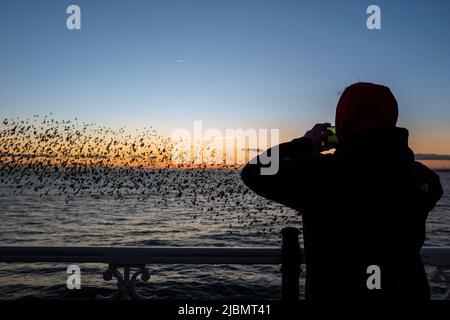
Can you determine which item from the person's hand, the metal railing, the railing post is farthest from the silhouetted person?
the metal railing

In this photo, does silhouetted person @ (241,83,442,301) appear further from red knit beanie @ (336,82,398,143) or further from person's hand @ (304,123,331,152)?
person's hand @ (304,123,331,152)

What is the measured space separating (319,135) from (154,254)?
1.88 m

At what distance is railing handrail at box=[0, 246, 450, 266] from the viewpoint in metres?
3.13

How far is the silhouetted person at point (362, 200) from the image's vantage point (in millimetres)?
1708

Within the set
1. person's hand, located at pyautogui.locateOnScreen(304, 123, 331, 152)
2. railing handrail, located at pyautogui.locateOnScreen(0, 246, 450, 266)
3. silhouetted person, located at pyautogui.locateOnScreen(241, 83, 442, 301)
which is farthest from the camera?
railing handrail, located at pyautogui.locateOnScreen(0, 246, 450, 266)

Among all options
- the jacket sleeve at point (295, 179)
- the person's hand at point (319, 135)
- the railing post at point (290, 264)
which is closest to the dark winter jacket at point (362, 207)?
the jacket sleeve at point (295, 179)

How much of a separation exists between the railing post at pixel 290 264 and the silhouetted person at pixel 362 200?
0.65 metres

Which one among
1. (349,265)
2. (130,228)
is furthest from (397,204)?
(130,228)

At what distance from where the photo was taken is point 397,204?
1.71m

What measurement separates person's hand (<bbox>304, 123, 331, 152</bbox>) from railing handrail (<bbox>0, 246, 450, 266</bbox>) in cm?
126

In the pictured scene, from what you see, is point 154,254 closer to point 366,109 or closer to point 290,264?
point 290,264

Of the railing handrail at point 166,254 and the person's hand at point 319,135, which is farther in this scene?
the railing handrail at point 166,254

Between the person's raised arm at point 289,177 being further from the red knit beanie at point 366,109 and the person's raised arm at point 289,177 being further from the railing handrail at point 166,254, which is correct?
the railing handrail at point 166,254
